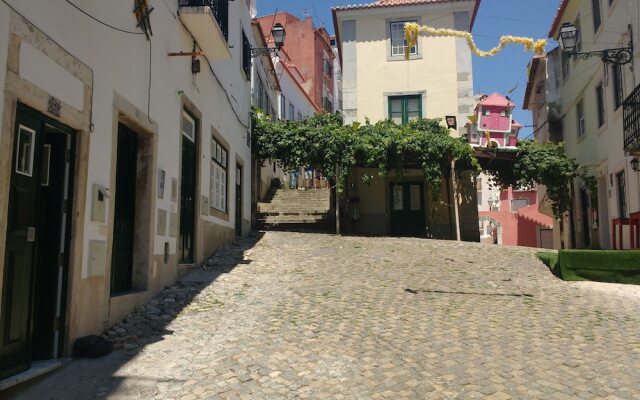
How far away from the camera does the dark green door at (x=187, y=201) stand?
29.9ft

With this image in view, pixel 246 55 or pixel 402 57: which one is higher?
pixel 402 57

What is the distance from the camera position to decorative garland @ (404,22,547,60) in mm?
16547

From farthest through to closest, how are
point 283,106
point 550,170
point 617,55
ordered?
1. point 283,106
2. point 550,170
3. point 617,55

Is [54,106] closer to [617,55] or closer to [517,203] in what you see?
[617,55]

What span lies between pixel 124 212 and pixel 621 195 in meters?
11.6

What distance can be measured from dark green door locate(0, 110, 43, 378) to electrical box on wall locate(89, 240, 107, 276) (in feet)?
Result: 2.41

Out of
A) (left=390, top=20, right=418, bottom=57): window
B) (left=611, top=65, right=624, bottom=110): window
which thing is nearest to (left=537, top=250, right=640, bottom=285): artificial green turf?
(left=611, top=65, right=624, bottom=110): window

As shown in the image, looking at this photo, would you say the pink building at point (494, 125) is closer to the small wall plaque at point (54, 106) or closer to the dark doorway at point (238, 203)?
the dark doorway at point (238, 203)

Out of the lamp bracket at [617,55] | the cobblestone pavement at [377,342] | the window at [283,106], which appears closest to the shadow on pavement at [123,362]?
the cobblestone pavement at [377,342]

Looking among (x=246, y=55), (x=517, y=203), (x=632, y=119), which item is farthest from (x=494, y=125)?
(x=517, y=203)

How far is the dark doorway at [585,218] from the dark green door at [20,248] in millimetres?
16024

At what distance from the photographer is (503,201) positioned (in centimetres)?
3684

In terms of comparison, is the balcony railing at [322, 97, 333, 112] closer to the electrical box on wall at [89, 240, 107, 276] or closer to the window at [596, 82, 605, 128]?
the window at [596, 82, 605, 128]

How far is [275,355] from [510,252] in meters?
9.32
